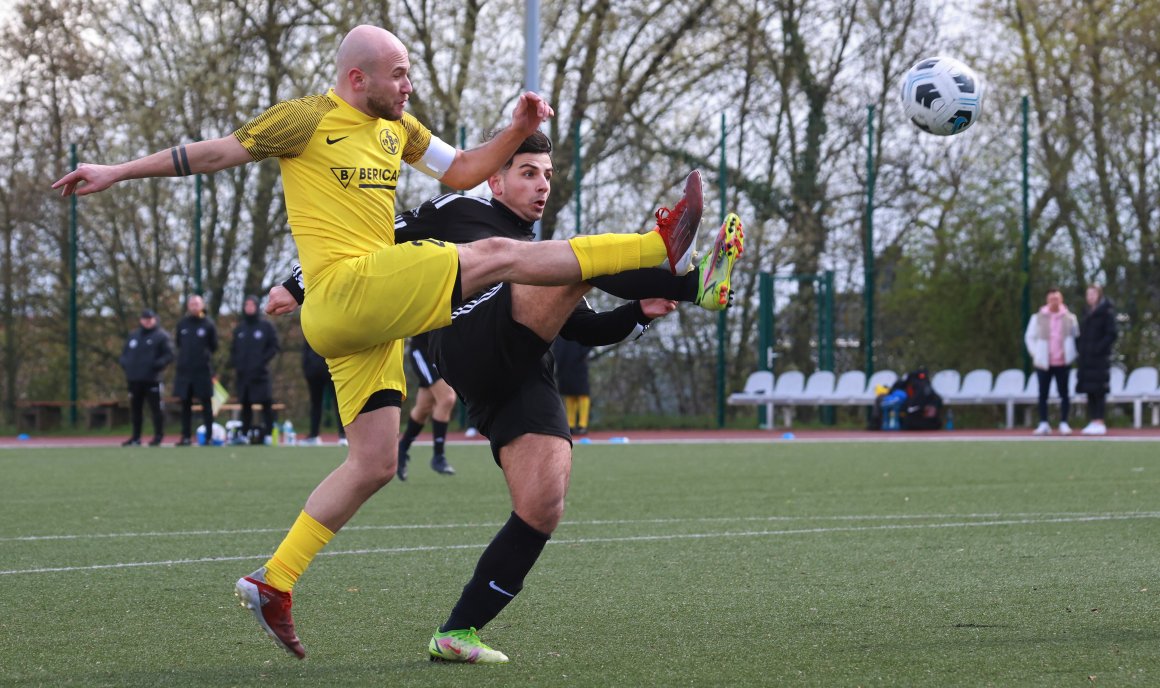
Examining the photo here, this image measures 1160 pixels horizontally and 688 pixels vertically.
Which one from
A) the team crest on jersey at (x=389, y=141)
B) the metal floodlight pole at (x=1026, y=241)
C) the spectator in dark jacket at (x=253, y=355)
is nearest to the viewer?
the team crest on jersey at (x=389, y=141)

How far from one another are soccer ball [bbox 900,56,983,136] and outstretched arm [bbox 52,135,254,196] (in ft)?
11.9

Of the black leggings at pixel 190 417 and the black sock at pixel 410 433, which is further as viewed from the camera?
the black leggings at pixel 190 417

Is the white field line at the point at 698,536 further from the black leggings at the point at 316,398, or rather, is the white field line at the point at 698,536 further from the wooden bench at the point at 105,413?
the wooden bench at the point at 105,413

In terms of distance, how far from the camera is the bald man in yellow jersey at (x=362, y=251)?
4148 mm

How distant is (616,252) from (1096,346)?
51.1 feet

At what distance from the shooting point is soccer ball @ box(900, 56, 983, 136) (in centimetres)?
680

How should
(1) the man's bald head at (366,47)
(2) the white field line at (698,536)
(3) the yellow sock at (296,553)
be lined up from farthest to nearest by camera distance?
(2) the white field line at (698,536) < (1) the man's bald head at (366,47) < (3) the yellow sock at (296,553)

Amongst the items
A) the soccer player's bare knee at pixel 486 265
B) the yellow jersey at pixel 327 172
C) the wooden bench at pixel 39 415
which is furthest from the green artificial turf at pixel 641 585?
the wooden bench at pixel 39 415

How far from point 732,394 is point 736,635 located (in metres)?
19.8

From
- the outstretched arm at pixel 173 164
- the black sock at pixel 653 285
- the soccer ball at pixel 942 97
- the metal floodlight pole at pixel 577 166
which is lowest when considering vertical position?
the black sock at pixel 653 285

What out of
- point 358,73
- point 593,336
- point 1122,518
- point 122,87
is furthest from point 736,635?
point 122,87

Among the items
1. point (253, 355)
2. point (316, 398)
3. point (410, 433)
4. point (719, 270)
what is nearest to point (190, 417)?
point (253, 355)

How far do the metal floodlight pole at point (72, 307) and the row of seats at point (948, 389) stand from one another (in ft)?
35.6

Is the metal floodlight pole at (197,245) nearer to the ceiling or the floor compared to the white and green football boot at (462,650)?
nearer to the ceiling
